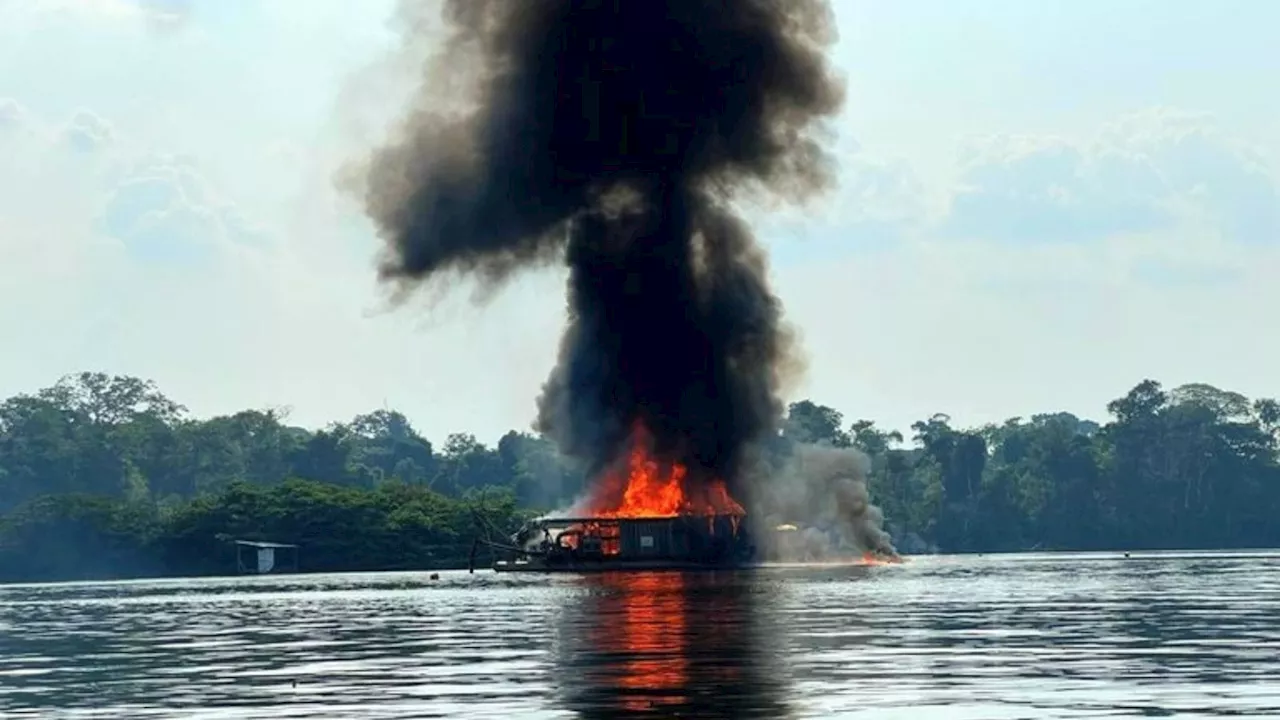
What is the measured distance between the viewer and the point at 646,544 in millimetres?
146500

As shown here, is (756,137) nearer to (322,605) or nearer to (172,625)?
(322,605)

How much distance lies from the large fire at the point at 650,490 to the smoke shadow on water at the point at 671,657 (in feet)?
183

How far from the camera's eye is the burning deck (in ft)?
478

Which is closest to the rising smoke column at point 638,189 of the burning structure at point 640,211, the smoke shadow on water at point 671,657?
the burning structure at point 640,211

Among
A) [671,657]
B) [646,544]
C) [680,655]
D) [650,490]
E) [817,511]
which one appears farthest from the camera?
[817,511]

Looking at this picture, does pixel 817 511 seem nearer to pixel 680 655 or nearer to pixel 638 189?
pixel 638 189

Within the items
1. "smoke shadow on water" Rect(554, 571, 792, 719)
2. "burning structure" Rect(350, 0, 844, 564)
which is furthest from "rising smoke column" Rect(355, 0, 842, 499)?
"smoke shadow on water" Rect(554, 571, 792, 719)

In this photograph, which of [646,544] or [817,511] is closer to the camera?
[646,544]

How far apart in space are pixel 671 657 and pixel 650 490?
98482 millimetres

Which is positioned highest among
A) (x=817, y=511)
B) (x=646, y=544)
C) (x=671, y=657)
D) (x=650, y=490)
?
(x=650, y=490)

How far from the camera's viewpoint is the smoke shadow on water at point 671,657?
4206cm

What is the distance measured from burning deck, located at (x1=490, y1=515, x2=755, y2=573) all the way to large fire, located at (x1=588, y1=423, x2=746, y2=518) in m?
1.82

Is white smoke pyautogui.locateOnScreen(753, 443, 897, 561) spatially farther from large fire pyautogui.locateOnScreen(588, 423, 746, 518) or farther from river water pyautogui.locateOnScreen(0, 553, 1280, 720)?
river water pyautogui.locateOnScreen(0, 553, 1280, 720)

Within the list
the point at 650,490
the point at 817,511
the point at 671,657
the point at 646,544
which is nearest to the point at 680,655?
the point at 671,657
